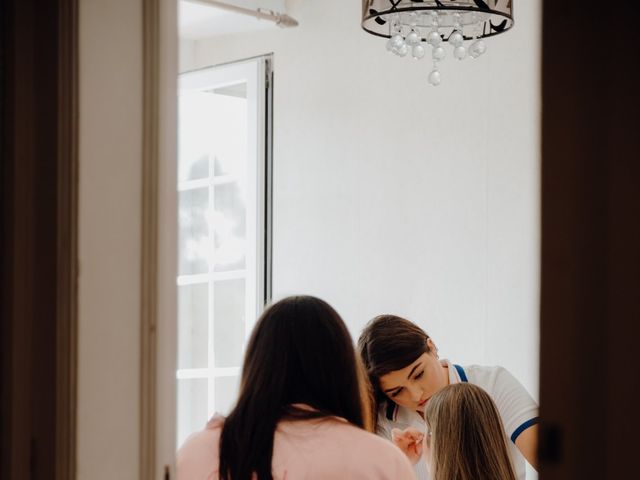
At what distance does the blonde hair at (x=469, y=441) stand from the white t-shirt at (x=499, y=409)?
1.36 ft

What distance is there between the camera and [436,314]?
12.5 ft

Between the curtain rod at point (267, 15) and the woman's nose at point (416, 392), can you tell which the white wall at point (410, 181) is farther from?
the woman's nose at point (416, 392)

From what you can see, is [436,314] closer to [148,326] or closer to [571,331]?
[148,326]

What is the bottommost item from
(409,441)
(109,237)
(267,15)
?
(409,441)

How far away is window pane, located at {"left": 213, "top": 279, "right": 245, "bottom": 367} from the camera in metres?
4.54

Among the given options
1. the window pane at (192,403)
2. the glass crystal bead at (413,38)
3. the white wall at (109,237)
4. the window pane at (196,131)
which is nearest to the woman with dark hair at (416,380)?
the glass crystal bead at (413,38)

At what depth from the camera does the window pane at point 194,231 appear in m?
4.66

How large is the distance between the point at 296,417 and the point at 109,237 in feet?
1.84

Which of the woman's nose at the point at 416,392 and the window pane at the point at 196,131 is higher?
the window pane at the point at 196,131

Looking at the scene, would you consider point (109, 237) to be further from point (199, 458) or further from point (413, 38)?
point (413, 38)

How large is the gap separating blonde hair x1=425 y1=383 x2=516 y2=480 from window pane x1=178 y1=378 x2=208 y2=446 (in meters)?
2.44

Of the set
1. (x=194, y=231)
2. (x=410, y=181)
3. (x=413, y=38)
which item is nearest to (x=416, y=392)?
(x=413, y=38)

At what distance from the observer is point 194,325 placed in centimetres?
480

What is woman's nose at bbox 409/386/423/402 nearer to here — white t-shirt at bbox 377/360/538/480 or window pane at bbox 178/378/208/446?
white t-shirt at bbox 377/360/538/480
